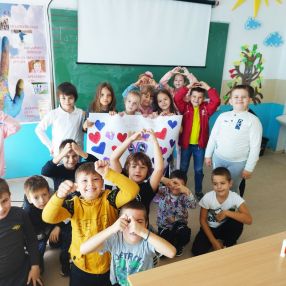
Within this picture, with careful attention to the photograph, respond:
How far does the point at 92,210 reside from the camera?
1.59 m

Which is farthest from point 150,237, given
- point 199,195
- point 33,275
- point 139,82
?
point 139,82

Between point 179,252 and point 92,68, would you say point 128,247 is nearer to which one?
point 179,252

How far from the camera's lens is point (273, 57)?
4.85 metres

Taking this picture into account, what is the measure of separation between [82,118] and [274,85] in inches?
149

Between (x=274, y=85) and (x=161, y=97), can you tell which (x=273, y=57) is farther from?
(x=161, y=97)

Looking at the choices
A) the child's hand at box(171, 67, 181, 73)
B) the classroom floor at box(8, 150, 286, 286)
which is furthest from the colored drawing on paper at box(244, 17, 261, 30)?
the classroom floor at box(8, 150, 286, 286)

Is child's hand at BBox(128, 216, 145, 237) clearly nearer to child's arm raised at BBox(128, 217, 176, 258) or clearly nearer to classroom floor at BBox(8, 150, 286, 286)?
child's arm raised at BBox(128, 217, 176, 258)

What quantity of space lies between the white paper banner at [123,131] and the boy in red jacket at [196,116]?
199mm

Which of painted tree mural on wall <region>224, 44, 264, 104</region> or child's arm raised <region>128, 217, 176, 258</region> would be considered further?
painted tree mural on wall <region>224, 44, 264, 104</region>

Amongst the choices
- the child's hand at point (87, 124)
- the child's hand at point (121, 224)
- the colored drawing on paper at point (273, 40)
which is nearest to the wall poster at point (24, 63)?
the child's hand at point (87, 124)

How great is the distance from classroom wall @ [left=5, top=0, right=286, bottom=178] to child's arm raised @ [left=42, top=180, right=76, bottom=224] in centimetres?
230

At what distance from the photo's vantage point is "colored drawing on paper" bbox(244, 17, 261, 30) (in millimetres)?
4388

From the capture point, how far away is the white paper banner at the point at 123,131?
2.71 meters

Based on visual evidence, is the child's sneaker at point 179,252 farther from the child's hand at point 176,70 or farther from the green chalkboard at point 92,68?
the child's hand at point 176,70
